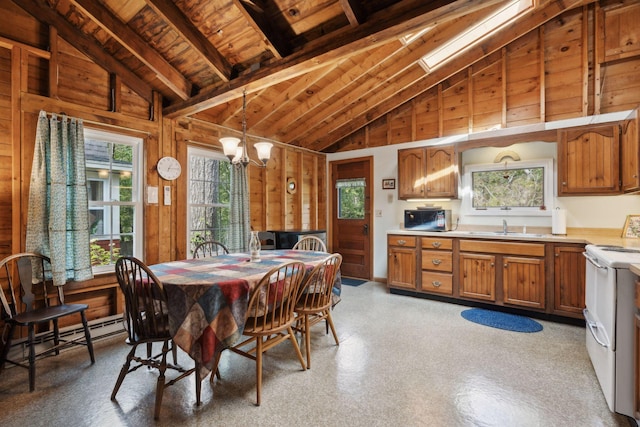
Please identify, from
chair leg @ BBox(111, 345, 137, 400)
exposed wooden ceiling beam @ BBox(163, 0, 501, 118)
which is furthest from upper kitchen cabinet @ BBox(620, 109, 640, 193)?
chair leg @ BBox(111, 345, 137, 400)

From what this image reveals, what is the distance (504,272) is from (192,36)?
421cm

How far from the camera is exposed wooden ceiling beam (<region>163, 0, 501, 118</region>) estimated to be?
2.14m

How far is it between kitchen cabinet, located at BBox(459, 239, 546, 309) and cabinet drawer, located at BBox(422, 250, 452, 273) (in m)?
0.17

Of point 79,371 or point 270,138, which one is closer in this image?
point 79,371

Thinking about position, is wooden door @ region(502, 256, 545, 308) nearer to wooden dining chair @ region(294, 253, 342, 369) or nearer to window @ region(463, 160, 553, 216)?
window @ region(463, 160, 553, 216)

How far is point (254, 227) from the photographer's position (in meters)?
4.64

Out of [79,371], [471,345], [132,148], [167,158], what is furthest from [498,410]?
[132,148]

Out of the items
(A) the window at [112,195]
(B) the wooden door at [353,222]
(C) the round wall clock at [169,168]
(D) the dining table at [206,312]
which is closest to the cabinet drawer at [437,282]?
(B) the wooden door at [353,222]

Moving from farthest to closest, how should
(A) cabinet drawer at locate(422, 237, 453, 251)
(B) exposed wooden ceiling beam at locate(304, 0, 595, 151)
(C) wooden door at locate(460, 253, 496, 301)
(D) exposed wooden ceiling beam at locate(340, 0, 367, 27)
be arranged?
(A) cabinet drawer at locate(422, 237, 453, 251) → (C) wooden door at locate(460, 253, 496, 301) → (B) exposed wooden ceiling beam at locate(304, 0, 595, 151) → (D) exposed wooden ceiling beam at locate(340, 0, 367, 27)

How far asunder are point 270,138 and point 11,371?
3822 mm

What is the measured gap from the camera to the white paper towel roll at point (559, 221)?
369 cm

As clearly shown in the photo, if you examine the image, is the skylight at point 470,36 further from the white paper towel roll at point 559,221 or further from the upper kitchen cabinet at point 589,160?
the white paper towel roll at point 559,221

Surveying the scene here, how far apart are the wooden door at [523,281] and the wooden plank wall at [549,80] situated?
73.1 inches

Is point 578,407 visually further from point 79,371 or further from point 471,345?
point 79,371
